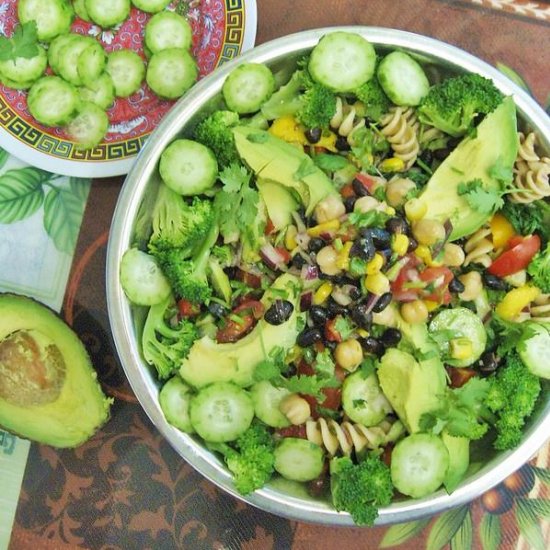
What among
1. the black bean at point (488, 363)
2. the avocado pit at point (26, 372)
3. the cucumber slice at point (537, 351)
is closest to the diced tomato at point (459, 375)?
the black bean at point (488, 363)

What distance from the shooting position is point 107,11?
2.59m

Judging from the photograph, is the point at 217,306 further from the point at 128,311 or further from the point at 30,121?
the point at 30,121

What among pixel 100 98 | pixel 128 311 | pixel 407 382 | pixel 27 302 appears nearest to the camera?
pixel 407 382

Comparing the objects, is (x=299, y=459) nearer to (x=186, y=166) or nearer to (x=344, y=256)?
(x=344, y=256)

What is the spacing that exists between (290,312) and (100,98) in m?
1.18

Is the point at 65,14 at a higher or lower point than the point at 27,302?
higher

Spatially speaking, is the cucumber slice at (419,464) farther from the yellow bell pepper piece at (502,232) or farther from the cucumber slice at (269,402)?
the yellow bell pepper piece at (502,232)

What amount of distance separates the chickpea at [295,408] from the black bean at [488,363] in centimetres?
58

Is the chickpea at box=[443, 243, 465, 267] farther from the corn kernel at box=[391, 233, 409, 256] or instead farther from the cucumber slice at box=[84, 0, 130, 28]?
the cucumber slice at box=[84, 0, 130, 28]

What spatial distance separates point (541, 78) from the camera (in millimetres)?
2695

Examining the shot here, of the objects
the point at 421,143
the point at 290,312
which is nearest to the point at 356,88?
the point at 421,143

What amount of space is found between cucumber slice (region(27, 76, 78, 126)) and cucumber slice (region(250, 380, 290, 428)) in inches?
50.2

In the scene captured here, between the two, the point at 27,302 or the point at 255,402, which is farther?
the point at 27,302

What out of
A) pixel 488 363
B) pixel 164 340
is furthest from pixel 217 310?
pixel 488 363
